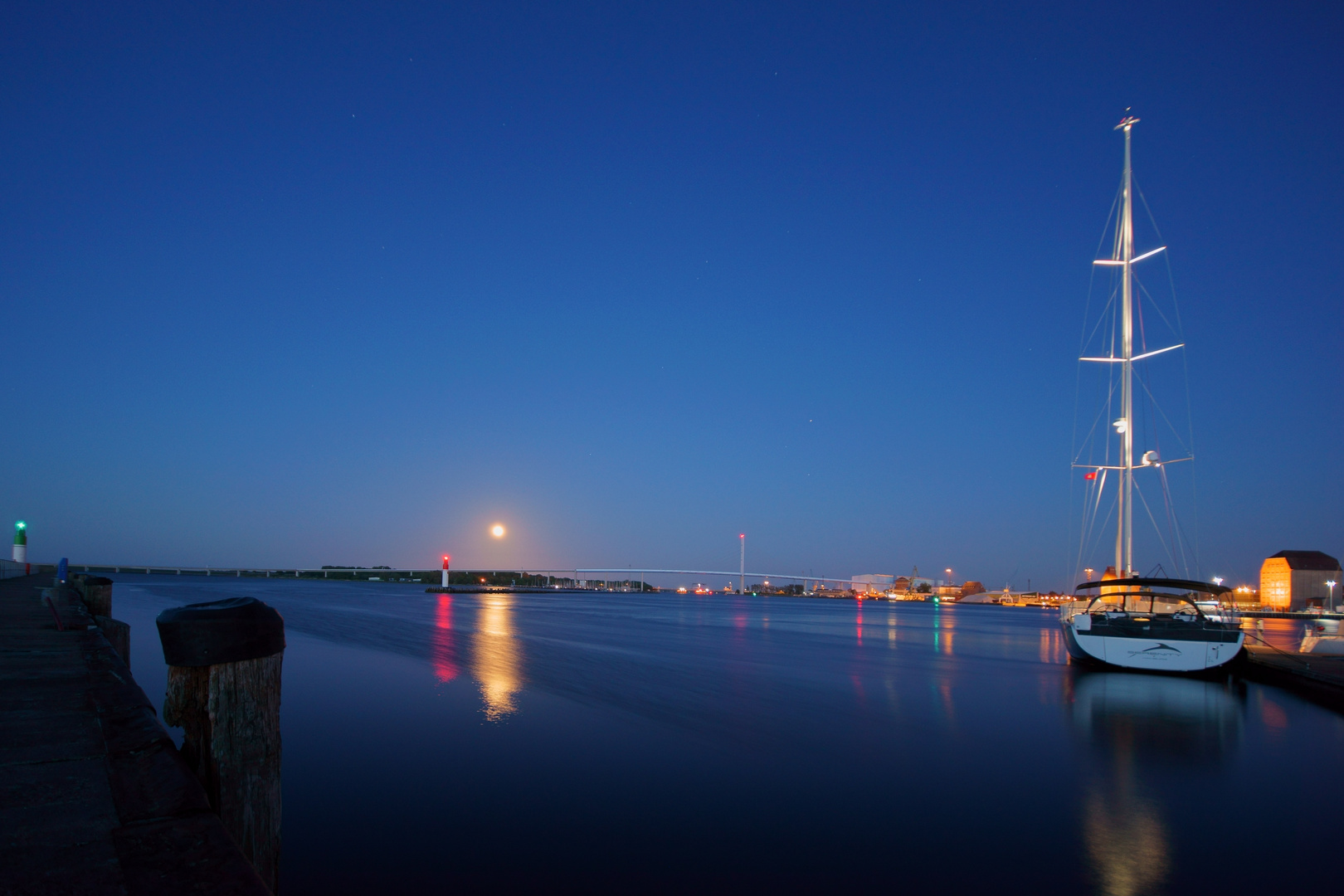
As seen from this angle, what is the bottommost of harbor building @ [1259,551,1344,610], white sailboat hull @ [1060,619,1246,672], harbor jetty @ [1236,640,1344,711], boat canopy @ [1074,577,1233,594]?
harbor building @ [1259,551,1344,610]

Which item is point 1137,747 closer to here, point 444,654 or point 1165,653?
point 1165,653

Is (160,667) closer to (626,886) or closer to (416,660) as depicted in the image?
(416,660)

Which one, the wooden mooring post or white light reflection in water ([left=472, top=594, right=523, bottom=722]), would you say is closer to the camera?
the wooden mooring post

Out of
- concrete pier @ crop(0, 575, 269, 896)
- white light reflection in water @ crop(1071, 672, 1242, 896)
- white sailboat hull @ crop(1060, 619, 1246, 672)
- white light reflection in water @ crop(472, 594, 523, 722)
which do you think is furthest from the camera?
white sailboat hull @ crop(1060, 619, 1246, 672)

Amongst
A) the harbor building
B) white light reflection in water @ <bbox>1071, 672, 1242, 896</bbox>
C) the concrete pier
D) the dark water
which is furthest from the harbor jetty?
the harbor building

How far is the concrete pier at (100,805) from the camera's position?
2.33 metres

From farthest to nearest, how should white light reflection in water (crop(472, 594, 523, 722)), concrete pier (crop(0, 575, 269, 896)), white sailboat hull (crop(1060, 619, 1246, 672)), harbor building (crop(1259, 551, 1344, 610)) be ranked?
harbor building (crop(1259, 551, 1344, 610)) < white sailboat hull (crop(1060, 619, 1246, 672)) < white light reflection in water (crop(472, 594, 523, 722)) < concrete pier (crop(0, 575, 269, 896))

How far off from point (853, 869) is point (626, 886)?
6.75 ft

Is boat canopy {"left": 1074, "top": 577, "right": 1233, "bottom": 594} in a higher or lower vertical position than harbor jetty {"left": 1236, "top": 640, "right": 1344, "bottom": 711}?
higher

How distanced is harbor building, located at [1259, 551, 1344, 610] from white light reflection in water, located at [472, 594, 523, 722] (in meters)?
122

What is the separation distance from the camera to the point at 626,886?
20.4 ft

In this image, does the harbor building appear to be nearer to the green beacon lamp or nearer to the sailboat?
the sailboat

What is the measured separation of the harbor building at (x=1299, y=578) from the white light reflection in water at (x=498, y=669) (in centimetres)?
12178

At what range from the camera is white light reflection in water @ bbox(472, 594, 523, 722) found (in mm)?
14180
